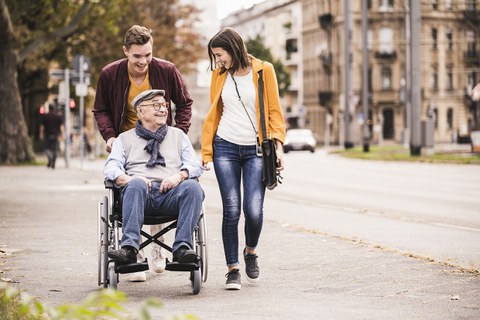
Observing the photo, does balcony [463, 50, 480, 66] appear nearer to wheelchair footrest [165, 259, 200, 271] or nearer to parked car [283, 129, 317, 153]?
parked car [283, 129, 317, 153]

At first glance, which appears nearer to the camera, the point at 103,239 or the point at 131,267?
the point at 131,267

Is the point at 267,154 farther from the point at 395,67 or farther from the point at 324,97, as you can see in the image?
the point at 324,97

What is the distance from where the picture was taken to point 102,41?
53.6m

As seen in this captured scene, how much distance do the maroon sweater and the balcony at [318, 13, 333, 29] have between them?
101566 millimetres

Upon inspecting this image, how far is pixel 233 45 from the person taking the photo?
27.5ft

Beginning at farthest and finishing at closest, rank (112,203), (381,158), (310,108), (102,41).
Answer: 1. (310,108)
2. (102,41)
3. (381,158)
4. (112,203)

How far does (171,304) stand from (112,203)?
42.0 inches

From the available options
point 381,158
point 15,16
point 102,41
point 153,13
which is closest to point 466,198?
point 15,16

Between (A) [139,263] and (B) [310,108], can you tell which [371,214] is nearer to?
(A) [139,263]

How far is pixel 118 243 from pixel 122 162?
0.61 meters

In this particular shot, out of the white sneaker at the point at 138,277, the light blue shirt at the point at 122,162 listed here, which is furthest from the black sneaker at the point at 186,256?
the white sneaker at the point at 138,277

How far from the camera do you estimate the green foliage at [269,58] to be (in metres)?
108

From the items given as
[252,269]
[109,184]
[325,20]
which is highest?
[325,20]

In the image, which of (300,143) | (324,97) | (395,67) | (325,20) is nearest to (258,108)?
(300,143)
